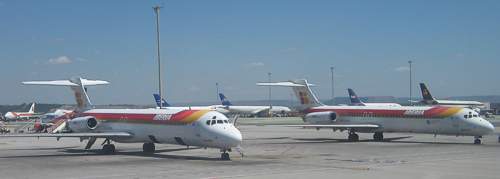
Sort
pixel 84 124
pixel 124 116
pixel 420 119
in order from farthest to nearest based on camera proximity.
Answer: pixel 420 119 → pixel 84 124 → pixel 124 116

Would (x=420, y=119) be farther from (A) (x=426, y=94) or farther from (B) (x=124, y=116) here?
(A) (x=426, y=94)

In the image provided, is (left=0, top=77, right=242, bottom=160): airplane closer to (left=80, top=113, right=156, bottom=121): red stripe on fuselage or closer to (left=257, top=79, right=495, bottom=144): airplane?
(left=80, top=113, right=156, bottom=121): red stripe on fuselage

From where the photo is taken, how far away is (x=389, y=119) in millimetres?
46594

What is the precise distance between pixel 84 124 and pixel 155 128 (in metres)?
5.63

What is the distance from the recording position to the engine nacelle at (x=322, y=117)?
50094 millimetres

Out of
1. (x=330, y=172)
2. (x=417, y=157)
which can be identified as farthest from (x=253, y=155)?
(x=330, y=172)

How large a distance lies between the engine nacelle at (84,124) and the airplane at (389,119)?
53.5 ft

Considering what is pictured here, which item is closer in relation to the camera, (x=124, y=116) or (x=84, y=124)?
(x=124, y=116)

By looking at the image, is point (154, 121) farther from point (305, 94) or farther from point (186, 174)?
point (305, 94)

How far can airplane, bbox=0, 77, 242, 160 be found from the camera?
30.9m

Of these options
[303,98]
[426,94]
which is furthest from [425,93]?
[303,98]

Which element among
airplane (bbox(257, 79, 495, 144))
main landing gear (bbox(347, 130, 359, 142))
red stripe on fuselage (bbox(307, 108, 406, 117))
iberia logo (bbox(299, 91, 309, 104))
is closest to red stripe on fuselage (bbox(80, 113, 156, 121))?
airplane (bbox(257, 79, 495, 144))

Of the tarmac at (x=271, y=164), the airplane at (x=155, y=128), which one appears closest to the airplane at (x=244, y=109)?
the airplane at (x=155, y=128)

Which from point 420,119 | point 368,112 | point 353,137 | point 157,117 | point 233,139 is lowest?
Result: point 353,137
